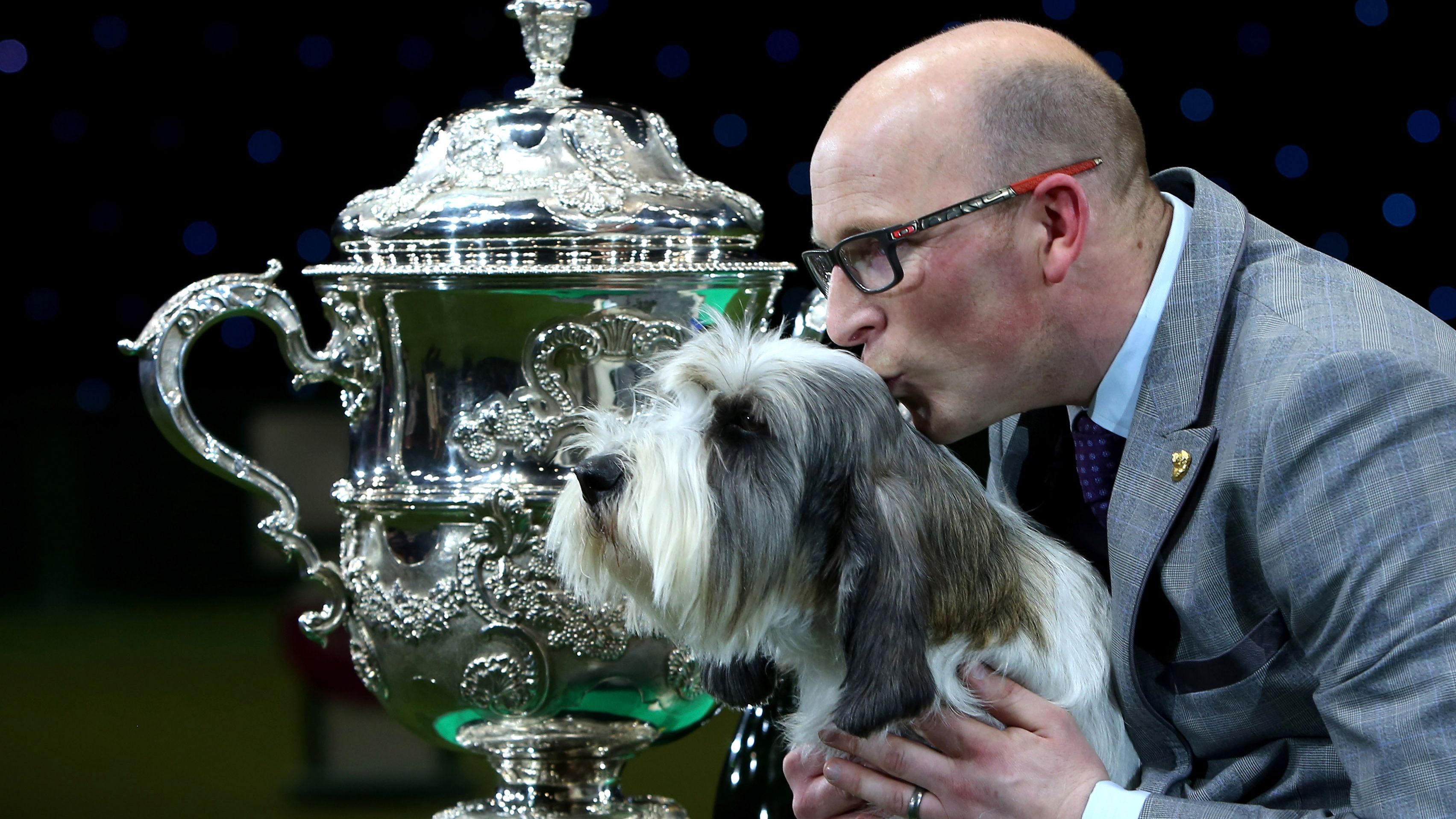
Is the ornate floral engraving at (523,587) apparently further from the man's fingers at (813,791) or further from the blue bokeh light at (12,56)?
the blue bokeh light at (12,56)

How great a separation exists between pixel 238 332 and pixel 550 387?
94.7 inches

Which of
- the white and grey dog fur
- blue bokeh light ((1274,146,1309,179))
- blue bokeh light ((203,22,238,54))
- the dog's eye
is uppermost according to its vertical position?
blue bokeh light ((203,22,238,54))

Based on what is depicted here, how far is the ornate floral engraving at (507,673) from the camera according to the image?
7.09 ft

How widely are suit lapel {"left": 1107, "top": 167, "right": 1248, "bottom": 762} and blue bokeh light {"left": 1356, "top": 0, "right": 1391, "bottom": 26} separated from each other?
1810 millimetres

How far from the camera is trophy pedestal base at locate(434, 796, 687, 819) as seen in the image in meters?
2.30

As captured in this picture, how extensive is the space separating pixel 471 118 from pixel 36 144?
6.52 ft

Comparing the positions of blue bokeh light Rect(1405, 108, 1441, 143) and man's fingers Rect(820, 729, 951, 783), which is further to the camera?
blue bokeh light Rect(1405, 108, 1441, 143)

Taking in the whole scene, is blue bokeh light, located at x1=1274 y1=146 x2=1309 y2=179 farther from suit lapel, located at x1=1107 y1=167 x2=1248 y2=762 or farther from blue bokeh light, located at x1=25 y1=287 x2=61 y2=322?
blue bokeh light, located at x1=25 y1=287 x2=61 y2=322

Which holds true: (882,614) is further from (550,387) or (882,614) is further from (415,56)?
(415,56)

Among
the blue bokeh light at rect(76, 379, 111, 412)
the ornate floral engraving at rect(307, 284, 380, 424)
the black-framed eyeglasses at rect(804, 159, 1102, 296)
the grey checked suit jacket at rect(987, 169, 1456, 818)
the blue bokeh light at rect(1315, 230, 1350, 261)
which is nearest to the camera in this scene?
the grey checked suit jacket at rect(987, 169, 1456, 818)

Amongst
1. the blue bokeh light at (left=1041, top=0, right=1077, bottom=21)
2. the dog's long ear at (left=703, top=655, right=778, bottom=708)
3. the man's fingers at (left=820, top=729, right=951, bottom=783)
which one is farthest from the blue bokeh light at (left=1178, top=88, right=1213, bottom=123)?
the man's fingers at (left=820, top=729, right=951, bottom=783)

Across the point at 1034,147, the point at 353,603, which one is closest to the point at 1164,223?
the point at 1034,147

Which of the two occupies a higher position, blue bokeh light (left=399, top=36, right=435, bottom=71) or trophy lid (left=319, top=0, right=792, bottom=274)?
blue bokeh light (left=399, top=36, right=435, bottom=71)

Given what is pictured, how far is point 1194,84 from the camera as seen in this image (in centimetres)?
333
